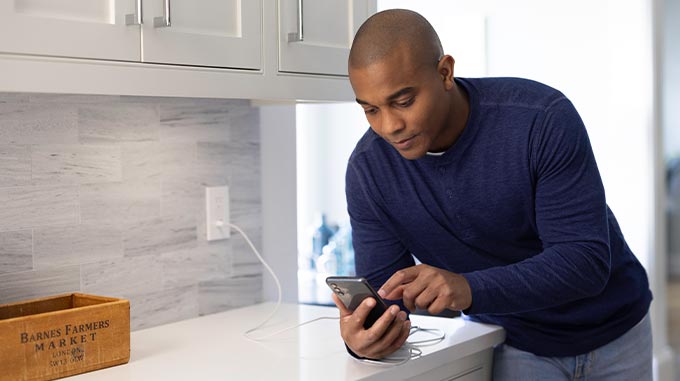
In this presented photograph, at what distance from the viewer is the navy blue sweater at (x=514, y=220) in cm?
162

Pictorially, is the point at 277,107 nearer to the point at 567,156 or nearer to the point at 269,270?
the point at 269,270

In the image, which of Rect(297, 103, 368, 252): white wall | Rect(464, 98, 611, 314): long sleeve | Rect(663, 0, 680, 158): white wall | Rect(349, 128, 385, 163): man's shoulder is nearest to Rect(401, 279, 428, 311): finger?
Rect(464, 98, 611, 314): long sleeve

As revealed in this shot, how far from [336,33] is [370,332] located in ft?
2.34

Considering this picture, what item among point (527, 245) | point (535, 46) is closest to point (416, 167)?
point (527, 245)

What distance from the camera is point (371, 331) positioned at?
156 centimetres

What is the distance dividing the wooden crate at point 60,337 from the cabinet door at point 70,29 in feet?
1.42

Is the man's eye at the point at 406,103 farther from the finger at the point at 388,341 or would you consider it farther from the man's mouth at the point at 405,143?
the finger at the point at 388,341

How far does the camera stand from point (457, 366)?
1.81 meters

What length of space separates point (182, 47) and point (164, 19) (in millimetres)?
81

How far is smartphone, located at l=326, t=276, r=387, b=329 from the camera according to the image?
153 cm

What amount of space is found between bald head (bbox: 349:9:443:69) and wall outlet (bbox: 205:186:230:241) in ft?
2.09

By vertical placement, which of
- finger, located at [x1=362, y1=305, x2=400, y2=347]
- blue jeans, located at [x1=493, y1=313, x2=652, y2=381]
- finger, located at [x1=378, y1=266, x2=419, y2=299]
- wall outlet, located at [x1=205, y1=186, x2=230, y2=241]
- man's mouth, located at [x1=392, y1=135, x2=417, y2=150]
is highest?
man's mouth, located at [x1=392, y1=135, x2=417, y2=150]

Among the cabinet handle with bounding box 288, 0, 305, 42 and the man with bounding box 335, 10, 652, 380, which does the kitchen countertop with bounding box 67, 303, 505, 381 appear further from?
the cabinet handle with bounding box 288, 0, 305, 42

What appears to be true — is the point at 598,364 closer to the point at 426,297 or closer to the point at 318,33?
the point at 426,297
